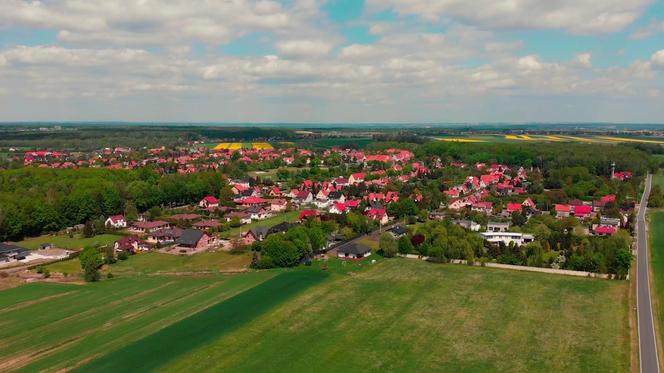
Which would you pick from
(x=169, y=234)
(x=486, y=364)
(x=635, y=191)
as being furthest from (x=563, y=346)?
(x=635, y=191)

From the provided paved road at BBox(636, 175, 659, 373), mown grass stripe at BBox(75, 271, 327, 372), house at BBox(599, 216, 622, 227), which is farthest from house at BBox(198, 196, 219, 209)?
paved road at BBox(636, 175, 659, 373)

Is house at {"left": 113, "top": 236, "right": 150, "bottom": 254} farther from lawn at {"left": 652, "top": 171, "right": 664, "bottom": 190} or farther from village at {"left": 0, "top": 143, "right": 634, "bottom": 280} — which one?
lawn at {"left": 652, "top": 171, "right": 664, "bottom": 190}

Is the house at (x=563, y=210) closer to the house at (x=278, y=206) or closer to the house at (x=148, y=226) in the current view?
the house at (x=278, y=206)

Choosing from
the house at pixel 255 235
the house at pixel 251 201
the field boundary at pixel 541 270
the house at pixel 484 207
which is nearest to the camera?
the field boundary at pixel 541 270

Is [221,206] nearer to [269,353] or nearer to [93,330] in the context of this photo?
[93,330]

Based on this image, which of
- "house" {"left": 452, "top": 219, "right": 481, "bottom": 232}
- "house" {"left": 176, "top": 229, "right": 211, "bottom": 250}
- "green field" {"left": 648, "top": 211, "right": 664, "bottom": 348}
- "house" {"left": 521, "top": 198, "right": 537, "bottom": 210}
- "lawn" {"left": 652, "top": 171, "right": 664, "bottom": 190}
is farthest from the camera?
"lawn" {"left": 652, "top": 171, "right": 664, "bottom": 190}

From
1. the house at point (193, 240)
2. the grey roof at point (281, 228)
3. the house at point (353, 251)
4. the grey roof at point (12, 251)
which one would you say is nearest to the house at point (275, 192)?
the grey roof at point (281, 228)
